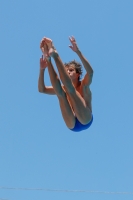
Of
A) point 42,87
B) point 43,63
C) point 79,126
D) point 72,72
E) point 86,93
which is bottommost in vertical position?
point 79,126

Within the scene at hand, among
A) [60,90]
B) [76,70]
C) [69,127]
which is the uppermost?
[76,70]

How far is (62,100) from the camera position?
5902 mm

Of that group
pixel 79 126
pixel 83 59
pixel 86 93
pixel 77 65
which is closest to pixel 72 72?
pixel 77 65

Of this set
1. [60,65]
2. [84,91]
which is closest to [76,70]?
[84,91]

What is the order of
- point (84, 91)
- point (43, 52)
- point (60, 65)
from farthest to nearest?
point (84, 91)
point (43, 52)
point (60, 65)

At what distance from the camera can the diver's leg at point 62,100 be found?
5.64 m

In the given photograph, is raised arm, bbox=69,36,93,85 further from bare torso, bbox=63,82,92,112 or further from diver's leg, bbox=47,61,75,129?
diver's leg, bbox=47,61,75,129

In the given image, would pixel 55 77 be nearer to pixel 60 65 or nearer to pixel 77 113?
pixel 60 65

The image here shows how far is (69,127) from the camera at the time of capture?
6.20 meters

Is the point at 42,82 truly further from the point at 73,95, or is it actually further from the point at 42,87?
the point at 73,95

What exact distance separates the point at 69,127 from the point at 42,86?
83cm

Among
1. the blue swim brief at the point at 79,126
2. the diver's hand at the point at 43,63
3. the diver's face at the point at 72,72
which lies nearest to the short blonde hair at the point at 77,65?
the diver's face at the point at 72,72

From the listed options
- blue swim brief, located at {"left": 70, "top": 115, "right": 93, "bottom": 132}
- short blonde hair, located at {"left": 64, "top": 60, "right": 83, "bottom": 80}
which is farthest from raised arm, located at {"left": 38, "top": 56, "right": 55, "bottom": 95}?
blue swim brief, located at {"left": 70, "top": 115, "right": 93, "bottom": 132}

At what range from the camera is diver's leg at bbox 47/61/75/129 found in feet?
18.5
